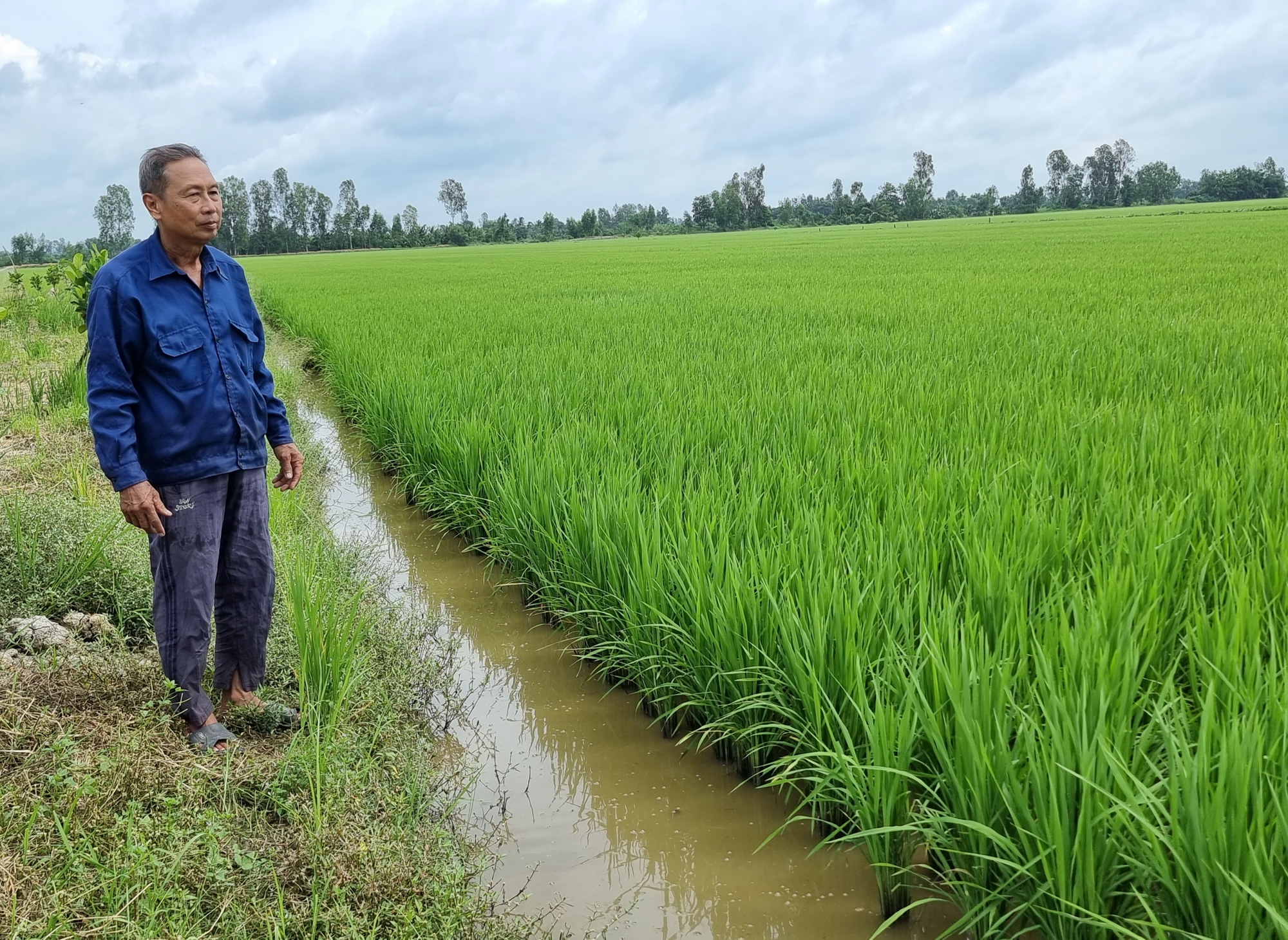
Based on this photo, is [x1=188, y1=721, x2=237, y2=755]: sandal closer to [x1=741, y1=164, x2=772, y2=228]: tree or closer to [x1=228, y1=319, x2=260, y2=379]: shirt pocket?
[x1=228, y1=319, x2=260, y2=379]: shirt pocket

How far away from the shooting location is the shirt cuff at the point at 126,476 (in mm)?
2086

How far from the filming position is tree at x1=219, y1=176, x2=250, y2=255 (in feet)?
230

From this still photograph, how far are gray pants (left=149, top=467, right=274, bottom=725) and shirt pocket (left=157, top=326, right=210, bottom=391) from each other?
25 cm

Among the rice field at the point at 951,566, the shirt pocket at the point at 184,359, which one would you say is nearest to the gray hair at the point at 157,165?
the shirt pocket at the point at 184,359

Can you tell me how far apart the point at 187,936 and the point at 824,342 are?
611 centimetres

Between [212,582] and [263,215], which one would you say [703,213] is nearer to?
[263,215]

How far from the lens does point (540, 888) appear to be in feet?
6.48

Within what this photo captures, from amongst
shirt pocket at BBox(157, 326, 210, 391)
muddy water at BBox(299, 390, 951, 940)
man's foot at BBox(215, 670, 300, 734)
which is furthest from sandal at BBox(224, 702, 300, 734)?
shirt pocket at BBox(157, 326, 210, 391)

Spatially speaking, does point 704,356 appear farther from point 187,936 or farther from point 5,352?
point 5,352

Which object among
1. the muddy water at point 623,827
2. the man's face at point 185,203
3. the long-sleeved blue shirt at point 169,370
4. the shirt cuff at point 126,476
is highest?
the man's face at point 185,203

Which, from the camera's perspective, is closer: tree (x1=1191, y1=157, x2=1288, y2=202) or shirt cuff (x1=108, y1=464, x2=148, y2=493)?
shirt cuff (x1=108, y1=464, x2=148, y2=493)

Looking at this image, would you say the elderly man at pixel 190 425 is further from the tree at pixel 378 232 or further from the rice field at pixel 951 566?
the tree at pixel 378 232

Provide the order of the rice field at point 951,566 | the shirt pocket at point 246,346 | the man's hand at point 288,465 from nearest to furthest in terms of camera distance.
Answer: the rice field at point 951,566
the shirt pocket at point 246,346
the man's hand at point 288,465

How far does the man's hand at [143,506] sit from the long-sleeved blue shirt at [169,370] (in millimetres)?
20
